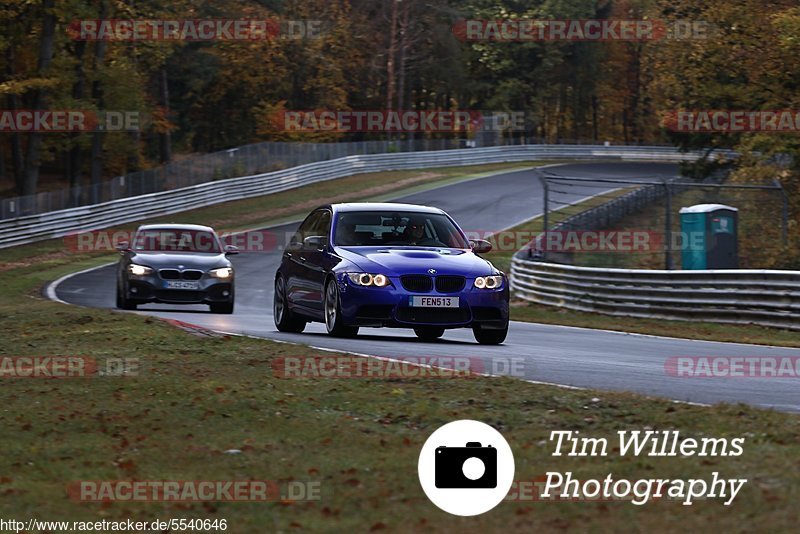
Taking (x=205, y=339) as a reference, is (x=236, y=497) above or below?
above

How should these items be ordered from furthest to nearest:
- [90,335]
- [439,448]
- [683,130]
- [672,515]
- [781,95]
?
[683,130], [781,95], [90,335], [439,448], [672,515]

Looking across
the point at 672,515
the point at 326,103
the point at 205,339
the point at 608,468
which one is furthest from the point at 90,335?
the point at 326,103

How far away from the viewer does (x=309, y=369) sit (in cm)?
1145

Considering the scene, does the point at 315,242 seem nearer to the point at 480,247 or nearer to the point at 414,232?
the point at 414,232

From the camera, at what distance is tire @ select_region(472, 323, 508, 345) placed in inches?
592

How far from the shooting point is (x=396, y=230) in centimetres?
1540

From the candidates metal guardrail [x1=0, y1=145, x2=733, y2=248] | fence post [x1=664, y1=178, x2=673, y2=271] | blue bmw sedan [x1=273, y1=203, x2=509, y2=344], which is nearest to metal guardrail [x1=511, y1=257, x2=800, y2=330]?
fence post [x1=664, y1=178, x2=673, y2=271]

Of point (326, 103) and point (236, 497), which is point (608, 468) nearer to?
point (236, 497)

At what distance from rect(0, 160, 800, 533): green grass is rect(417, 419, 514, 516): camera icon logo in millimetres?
78

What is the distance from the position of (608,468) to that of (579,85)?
97.0m

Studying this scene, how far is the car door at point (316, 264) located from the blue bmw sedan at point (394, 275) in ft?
0.04

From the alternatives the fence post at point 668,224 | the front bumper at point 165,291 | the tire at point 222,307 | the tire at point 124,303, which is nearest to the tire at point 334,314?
the front bumper at point 165,291

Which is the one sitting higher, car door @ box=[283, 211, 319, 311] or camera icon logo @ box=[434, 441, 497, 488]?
camera icon logo @ box=[434, 441, 497, 488]

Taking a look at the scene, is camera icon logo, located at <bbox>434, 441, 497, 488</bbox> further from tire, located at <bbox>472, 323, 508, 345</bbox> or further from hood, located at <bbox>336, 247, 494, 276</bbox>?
tire, located at <bbox>472, 323, 508, 345</bbox>
